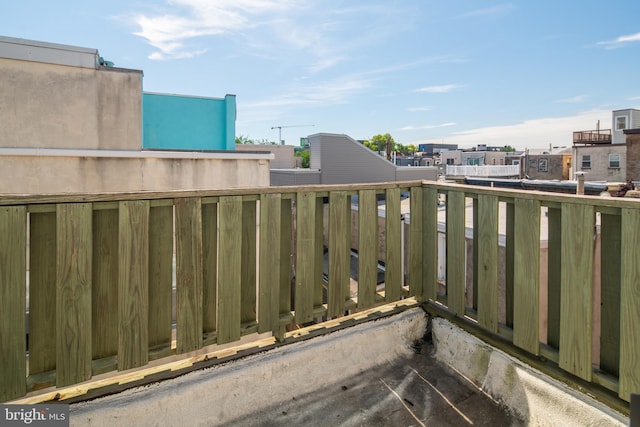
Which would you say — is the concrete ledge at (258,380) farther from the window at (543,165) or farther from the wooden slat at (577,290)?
the window at (543,165)

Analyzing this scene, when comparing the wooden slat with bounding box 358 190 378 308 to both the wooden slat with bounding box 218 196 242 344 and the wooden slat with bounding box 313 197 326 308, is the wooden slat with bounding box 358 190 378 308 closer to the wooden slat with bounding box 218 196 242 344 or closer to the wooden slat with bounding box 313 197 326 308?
the wooden slat with bounding box 313 197 326 308

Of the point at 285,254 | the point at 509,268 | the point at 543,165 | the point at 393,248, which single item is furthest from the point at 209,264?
the point at 543,165

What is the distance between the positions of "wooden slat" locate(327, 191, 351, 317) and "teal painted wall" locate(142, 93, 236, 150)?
1051cm

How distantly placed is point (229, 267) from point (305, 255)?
490mm

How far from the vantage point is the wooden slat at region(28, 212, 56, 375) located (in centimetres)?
152

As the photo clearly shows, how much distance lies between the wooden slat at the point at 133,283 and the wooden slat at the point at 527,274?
6.61 feet

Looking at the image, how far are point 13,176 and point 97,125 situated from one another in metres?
2.04

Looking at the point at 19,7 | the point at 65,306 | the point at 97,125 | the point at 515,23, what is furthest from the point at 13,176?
the point at 515,23

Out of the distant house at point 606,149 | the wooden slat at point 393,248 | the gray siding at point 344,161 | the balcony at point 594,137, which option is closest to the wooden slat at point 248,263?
the wooden slat at point 393,248

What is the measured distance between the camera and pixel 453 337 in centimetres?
234

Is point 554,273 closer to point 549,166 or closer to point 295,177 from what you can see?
point 295,177

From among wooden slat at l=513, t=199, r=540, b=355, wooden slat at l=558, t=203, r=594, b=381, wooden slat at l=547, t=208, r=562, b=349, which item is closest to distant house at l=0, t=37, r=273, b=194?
wooden slat at l=513, t=199, r=540, b=355

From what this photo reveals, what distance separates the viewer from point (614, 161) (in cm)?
2523

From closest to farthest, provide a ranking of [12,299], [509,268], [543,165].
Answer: [12,299] < [509,268] < [543,165]
